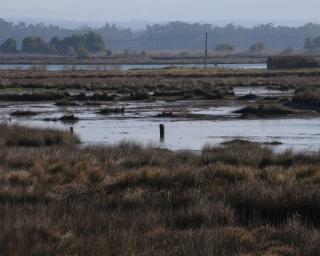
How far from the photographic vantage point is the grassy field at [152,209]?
31.7ft

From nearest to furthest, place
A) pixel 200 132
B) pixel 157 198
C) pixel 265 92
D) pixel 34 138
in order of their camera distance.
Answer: pixel 157 198
pixel 34 138
pixel 200 132
pixel 265 92

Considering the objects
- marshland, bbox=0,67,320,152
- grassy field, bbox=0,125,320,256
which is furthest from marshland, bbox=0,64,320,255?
marshland, bbox=0,67,320,152

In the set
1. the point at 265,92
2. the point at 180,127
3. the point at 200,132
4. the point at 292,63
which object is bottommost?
the point at 292,63

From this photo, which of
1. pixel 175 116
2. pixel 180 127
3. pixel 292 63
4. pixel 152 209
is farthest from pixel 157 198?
pixel 292 63

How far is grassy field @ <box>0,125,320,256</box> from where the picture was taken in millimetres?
9656

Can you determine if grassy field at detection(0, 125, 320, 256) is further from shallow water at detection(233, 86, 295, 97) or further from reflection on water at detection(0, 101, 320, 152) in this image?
shallow water at detection(233, 86, 295, 97)

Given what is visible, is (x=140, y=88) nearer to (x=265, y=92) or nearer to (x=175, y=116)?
(x=265, y=92)

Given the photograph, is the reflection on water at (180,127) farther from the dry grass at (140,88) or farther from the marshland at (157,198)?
the dry grass at (140,88)

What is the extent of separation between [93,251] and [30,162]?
393 inches

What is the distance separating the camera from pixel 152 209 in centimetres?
1209

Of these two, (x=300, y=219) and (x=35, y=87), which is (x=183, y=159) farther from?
(x=35, y=87)

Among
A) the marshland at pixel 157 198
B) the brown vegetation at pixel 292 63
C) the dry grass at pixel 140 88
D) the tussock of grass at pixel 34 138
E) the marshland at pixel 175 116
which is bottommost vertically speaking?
the brown vegetation at pixel 292 63

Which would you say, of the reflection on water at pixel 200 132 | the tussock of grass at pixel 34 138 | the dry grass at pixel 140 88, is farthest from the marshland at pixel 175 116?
the tussock of grass at pixel 34 138

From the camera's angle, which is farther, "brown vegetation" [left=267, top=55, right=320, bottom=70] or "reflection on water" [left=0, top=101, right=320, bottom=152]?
"brown vegetation" [left=267, top=55, right=320, bottom=70]
